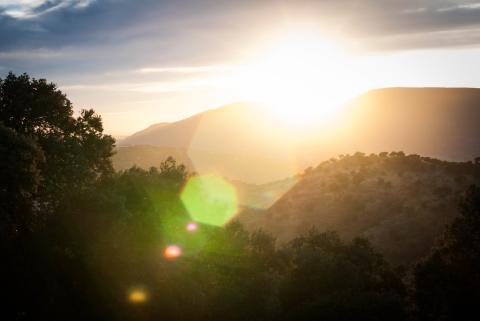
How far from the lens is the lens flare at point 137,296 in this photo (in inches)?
715

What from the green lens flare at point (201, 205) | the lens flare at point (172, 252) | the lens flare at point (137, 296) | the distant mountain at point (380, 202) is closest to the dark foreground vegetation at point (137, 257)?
the lens flare at point (137, 296)

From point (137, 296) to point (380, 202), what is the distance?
4180 centimetres

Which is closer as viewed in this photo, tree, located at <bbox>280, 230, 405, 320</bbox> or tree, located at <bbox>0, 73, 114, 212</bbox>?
tree, located at <bbox>280, 230, 405, 320</bbox>

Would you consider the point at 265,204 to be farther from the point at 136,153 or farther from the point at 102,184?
the point at 136,153

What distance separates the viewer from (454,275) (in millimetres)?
22781

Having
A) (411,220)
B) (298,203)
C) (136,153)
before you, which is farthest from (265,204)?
(136,153)

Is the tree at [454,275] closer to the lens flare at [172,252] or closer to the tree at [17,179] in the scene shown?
the lens flare at [172,252]

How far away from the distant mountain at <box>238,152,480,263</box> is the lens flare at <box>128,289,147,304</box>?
1266 inches

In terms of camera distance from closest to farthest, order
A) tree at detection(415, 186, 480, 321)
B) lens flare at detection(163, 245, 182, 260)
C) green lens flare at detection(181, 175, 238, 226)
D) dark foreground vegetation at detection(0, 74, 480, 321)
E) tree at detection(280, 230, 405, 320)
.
Answer: 1. dark foreground vegetation at detection(0, 74, 480, 321)
2. tree at detection(280, 230, 405, 320)
3. lens flare at detection(163, 245, 182, 260)
4. tree at detection(415, 186, 480, 321)
5. green lens flare at detection(181, 175, 238, 226)

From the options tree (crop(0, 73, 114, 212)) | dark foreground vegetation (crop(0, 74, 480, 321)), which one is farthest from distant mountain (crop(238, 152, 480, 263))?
tree (crop(0, 73, 114, 212))

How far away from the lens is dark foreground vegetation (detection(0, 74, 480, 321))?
17.9 metres

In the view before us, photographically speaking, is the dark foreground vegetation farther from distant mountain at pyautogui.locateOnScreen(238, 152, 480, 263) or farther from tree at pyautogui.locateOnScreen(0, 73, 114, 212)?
distant mountain at pyautogui.locateOnScreen(238, 152, 480, 263)

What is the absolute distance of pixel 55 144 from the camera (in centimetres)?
2325

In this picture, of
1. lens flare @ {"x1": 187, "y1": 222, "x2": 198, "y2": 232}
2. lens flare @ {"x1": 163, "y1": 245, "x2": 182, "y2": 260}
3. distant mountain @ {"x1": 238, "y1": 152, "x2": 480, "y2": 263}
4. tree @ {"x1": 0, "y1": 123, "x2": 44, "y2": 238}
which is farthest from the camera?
distant mountain @ {"x1": 238, "y1": 152, "x2": 480, "y2": 263}
